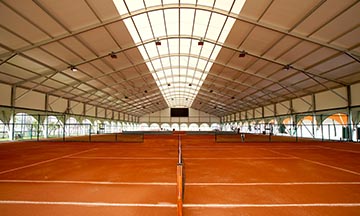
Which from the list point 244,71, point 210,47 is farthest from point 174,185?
point 244,71

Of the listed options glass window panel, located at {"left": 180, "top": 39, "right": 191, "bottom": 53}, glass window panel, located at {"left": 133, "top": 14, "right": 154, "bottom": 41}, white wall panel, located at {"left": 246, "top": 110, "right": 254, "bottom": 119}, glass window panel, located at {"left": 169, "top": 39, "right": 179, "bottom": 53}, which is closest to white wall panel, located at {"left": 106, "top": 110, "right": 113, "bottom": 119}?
glass window panel, located at {"left": 169, "top": 39, "right": 179, "bottom": 53}

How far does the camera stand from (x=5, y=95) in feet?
60.5

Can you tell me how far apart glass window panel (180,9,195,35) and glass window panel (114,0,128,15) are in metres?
4.25

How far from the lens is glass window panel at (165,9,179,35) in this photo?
49.9ft

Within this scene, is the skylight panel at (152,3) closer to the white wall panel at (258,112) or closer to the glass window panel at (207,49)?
the glass window panel at (207,49)

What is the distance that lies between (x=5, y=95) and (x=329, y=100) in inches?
1221

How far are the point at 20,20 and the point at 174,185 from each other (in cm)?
1308

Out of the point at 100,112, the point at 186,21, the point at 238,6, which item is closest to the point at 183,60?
the point at 186,21

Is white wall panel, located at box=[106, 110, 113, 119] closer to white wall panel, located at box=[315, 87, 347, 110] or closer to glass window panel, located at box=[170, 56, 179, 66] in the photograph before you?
glass window panel, located at box=[170, 56, 179, 66]

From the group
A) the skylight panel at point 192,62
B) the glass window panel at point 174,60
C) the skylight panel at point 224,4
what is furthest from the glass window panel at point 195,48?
the skylight panel at point 224,4

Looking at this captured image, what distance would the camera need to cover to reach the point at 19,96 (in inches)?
786

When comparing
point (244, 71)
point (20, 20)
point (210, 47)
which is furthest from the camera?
point (244, 71)

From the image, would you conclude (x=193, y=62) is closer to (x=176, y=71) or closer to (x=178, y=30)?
(x=176, y=71)

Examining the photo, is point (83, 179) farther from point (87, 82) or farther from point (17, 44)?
point (87, 82)
